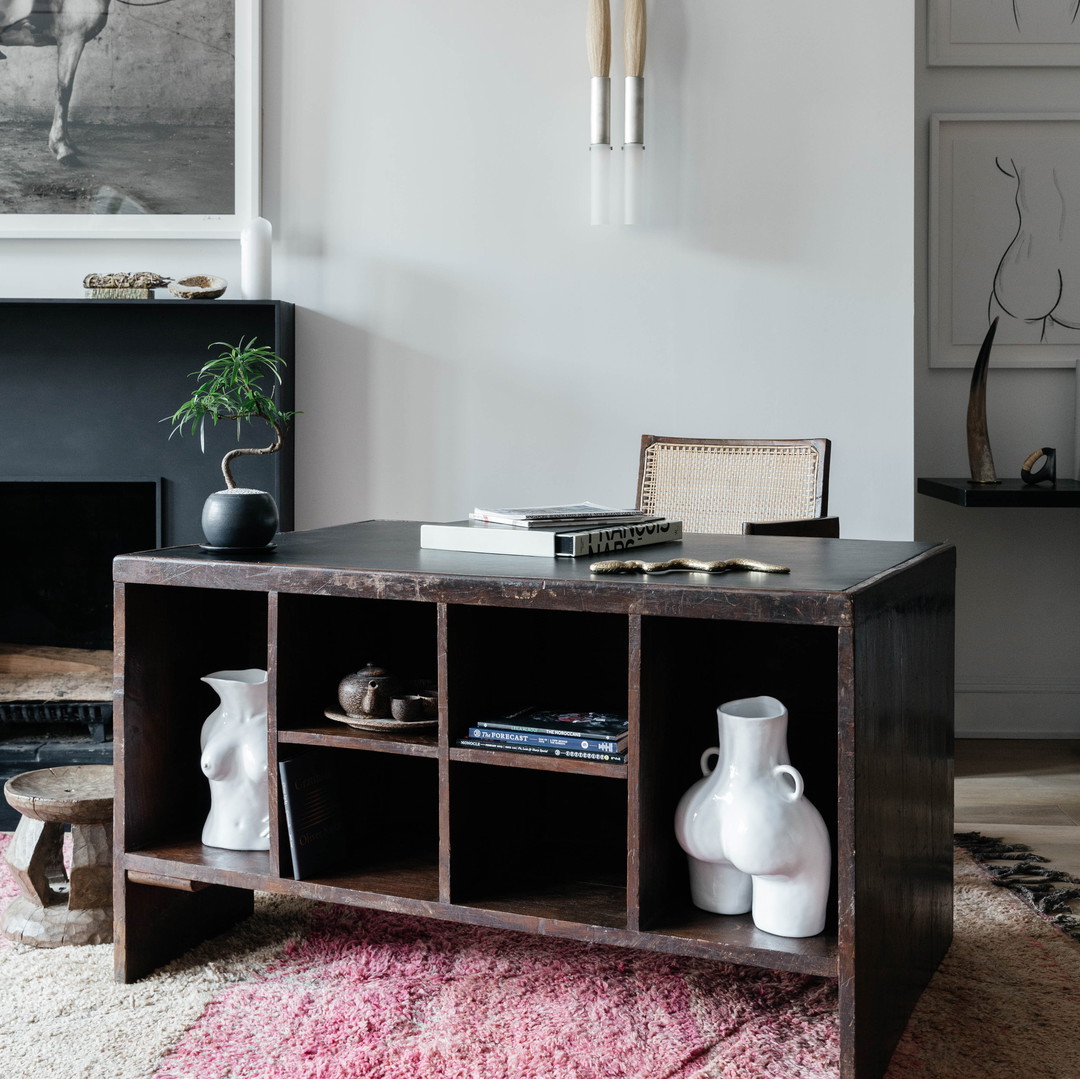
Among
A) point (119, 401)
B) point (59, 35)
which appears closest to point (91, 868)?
point (119, 401)

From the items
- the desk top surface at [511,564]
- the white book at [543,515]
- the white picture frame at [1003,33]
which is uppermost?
the white picture frame at [1003,33]

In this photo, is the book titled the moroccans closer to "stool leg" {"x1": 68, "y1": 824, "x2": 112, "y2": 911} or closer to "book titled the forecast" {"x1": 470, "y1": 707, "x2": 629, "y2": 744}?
"book titled the forecast" {"x1": 470, "y1": 707, "x2": 629, "y2": 744}

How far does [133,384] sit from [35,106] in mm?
828

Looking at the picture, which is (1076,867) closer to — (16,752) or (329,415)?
(329,415)

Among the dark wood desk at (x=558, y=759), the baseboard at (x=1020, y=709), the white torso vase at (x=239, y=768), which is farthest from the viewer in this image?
the baseboard at (x=1020, y=709)

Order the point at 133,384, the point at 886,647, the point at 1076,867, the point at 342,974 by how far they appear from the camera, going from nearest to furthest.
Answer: the point at 886,647 → the point at 342,974 → the point at 1076,867 → the point at 133,384

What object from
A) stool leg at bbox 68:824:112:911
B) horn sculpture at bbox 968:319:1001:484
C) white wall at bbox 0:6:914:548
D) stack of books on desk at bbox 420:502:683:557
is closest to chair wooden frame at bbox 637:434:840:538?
white wall at bbox 0:6:914:548

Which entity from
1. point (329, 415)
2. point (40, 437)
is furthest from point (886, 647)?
point (40, 437)

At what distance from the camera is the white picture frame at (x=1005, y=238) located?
3402mm

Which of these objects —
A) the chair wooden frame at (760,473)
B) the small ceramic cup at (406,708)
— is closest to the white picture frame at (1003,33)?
the chair wooden frame at (760,473)

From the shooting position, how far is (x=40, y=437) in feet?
10.1

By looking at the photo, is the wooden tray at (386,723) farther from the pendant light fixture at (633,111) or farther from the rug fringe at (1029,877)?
the pendant light fixture at (633,111)

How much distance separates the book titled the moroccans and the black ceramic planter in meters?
0.24

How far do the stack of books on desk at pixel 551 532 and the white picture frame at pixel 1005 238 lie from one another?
191 cm
